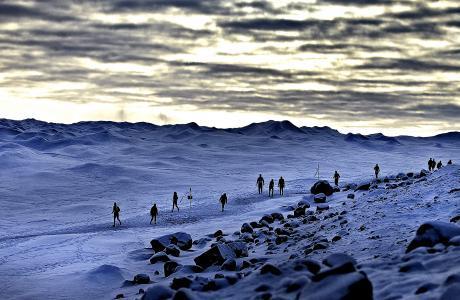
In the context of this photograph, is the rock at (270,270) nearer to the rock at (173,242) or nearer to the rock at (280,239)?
the rock at (280,239)

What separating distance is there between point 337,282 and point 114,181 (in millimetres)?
43054

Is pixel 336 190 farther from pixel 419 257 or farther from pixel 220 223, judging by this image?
pixel 419 257

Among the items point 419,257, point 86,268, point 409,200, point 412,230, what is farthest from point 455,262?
point 86,268

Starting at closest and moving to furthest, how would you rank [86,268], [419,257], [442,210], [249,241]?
[419,257] < [442,210] < [86,268] < [249,241]

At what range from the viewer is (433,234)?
9789 mm

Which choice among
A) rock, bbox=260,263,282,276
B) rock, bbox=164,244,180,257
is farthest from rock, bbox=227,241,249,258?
rock, bbox=260,263,282,276

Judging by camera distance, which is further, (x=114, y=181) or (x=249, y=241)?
(x=114, y=181)

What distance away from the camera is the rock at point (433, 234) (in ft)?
31.8

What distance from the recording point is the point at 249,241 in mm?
17062

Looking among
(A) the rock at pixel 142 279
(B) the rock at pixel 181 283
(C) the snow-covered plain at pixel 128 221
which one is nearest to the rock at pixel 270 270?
(C) the snow-covered plain at pixel 128 221

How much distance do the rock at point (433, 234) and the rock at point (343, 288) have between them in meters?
3.22

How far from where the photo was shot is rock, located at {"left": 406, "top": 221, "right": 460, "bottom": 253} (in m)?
9.70

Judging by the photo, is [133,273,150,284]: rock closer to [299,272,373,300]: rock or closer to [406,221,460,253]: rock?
[406,221,460,253]: rock

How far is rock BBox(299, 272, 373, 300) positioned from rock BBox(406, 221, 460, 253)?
10.6ft
